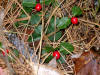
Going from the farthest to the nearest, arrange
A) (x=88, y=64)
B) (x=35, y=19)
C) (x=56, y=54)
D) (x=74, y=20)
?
(x=35, y=19)
(x=74, y=20)
(x=56, y=54)
(x=88, y=64)

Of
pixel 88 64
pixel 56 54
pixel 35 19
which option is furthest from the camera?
pixel 35 19

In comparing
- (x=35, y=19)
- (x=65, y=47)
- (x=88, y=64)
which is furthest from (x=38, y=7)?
(x=88, y=64)

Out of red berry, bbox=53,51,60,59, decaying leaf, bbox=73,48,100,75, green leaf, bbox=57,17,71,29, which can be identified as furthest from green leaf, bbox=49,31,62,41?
decaying leaf, bbox=73,48,100,75

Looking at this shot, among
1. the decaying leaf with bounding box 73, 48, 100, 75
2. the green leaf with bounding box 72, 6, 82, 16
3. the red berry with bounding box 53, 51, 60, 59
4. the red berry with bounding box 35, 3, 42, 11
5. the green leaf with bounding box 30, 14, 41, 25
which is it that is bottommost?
the decaying leaf with bounding box 73, 48, 100, 75

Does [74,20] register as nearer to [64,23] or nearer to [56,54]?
[64,23]

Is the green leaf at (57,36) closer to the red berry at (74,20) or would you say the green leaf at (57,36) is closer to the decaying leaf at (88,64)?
the red berry at (74,20)

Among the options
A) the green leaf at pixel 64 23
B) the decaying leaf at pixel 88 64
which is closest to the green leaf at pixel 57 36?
the green leaf at pixel 64 23

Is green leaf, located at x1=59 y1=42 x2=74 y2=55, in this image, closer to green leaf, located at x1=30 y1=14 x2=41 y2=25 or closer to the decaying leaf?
the decaying leaf

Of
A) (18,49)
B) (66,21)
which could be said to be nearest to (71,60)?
(66,21)
